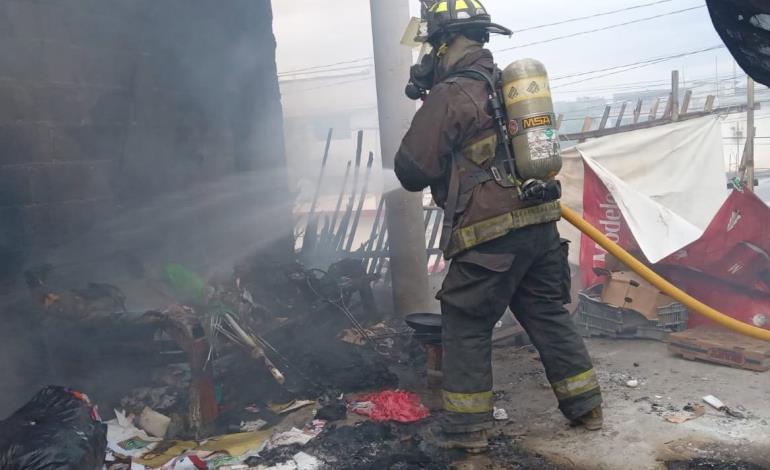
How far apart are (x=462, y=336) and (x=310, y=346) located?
76.2 inches

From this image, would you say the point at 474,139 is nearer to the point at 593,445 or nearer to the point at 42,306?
the point at 593,445

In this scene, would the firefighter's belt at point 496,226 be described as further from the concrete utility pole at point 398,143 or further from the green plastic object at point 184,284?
the concrete utility pole at point 398,143

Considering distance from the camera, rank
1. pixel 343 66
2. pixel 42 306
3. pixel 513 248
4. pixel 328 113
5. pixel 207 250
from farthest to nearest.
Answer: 1. pixel 343 66
2. pixel 328 113
3. pixel 207 250
4. pixel 42 306
5. pixel 513 248

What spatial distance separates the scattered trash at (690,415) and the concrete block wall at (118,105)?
178 inches

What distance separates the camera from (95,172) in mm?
5184

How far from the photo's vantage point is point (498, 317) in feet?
12.0

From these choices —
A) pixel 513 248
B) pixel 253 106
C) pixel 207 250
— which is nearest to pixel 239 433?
pixel 513 248

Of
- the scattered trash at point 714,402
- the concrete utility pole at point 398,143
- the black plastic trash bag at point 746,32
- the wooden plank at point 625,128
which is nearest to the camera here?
the black plastic trash bag at point 746,32

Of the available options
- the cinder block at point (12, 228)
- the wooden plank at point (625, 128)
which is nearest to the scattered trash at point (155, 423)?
the cinder block at point (12, 228)

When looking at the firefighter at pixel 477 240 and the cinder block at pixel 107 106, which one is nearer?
the firefighter at pixel 477 240

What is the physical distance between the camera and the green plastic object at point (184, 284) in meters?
4.75

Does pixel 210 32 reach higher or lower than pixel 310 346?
higher

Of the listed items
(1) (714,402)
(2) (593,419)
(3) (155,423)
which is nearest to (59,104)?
(3) (155,423)

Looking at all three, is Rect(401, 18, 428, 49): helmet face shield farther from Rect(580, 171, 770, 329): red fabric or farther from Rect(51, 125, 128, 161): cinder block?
Rect(580, 171, 770, 329): red fabric
